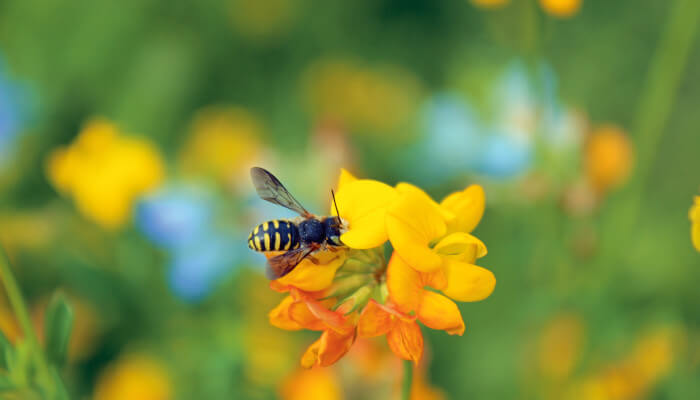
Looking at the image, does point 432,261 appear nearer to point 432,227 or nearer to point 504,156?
point 432,227

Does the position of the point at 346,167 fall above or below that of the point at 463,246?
above

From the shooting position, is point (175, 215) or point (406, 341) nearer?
point (406, 341)

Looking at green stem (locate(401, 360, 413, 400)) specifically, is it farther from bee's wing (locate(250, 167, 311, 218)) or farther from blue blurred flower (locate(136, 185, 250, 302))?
blue blurred flower (locate(136, 185, 250, 302))

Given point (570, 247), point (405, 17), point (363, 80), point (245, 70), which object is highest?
point (405, 17)

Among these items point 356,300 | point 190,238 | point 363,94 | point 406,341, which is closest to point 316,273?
point 356,300

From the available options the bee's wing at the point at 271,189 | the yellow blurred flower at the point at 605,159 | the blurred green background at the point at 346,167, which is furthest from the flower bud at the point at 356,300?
Answer: the yellow blurred flower at the point at 605,159

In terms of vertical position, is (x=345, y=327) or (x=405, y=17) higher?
(x=405, y=17)

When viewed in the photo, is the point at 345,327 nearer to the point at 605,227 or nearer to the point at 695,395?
the point at 695,395

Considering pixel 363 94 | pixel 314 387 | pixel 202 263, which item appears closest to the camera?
pixel 314 387

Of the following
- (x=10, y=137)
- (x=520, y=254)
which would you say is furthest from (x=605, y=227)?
(x=10, y=137)
